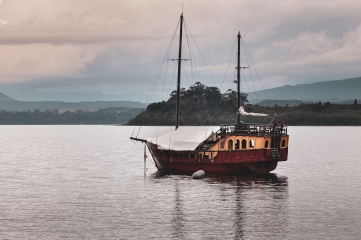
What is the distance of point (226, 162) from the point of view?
6550cm

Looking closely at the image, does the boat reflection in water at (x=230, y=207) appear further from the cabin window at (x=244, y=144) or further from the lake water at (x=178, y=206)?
the cabin window at (x=244, y=144)

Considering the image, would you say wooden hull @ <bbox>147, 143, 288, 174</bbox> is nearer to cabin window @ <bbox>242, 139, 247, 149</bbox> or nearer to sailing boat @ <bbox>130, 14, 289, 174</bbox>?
sailing boat @ <bbox>130, 14, 289, 174</bbox>

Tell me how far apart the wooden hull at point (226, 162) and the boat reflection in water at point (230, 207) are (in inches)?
43.5

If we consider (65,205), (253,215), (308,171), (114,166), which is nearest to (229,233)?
(253,215)

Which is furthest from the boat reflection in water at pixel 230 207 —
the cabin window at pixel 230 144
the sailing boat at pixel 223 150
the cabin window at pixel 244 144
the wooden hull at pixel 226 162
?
the cabin window at pixel 244 144

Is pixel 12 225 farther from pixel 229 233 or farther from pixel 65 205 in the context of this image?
pixel 229 233

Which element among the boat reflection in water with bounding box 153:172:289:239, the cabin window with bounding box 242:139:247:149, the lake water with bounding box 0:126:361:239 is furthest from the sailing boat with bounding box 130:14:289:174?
the lake water with bounding box 0:126:361:239

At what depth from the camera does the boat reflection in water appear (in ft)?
129

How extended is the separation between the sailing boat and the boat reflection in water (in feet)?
4.90

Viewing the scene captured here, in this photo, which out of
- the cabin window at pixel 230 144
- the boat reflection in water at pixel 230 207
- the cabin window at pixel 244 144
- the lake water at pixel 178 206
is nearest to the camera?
the lake water at pixel 178 206

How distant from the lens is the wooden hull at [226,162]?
65.6 metres

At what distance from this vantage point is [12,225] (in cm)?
Answer: 4088

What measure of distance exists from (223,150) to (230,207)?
18.1 metres

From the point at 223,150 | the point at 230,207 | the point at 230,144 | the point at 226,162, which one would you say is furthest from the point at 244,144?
the point at 230,207
